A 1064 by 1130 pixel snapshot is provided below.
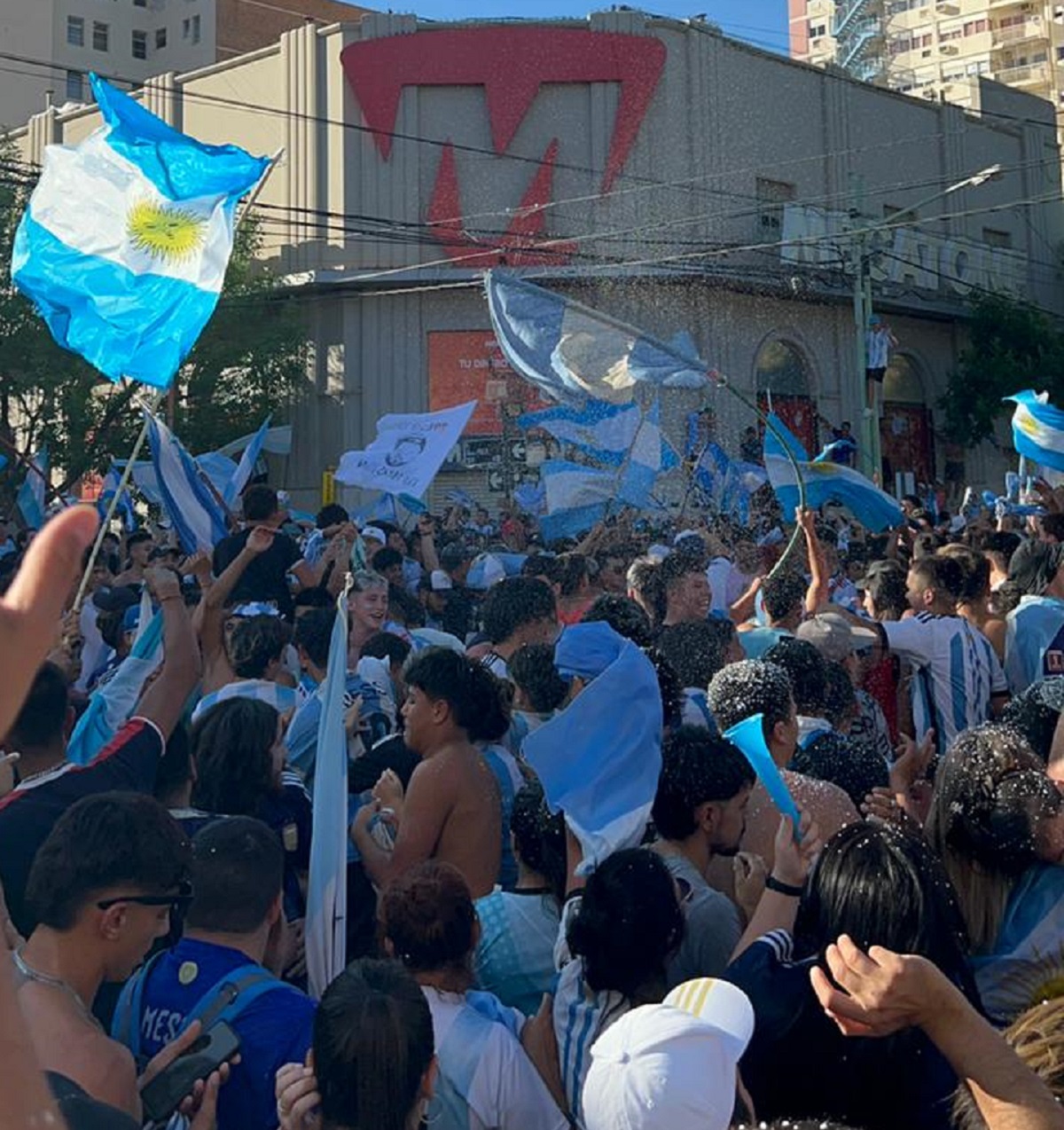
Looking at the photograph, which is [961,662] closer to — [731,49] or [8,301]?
[8,301]

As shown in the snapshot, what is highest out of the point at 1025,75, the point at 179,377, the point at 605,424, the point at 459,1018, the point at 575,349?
the point at 1025,75

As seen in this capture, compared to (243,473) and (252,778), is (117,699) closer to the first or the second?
(252,778)

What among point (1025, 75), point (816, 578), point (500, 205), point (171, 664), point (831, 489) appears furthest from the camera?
point (1025, 75)

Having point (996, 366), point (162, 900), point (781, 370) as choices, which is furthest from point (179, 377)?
point (162, 900)

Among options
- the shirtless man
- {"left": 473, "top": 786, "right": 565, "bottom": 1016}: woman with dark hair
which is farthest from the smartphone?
the shirtless man

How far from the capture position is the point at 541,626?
19.2 ft

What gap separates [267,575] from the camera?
24.6 ft

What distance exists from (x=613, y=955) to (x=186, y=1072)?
84 cm

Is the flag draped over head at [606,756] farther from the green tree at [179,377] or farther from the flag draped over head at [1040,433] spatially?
the green tree at [179,377]

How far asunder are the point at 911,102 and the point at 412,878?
121 feet

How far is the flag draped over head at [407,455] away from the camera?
36.0ft

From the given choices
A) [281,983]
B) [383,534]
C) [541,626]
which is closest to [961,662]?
[541,626]

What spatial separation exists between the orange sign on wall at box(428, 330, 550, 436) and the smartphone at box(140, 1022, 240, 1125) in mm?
27480

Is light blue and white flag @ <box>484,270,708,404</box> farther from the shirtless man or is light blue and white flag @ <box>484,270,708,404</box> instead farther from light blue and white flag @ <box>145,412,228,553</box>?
the shirtless man
